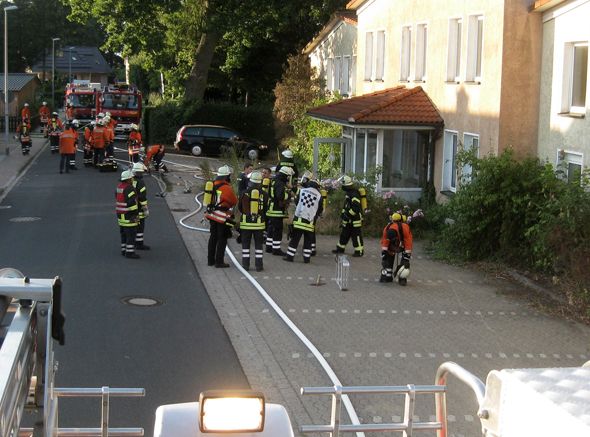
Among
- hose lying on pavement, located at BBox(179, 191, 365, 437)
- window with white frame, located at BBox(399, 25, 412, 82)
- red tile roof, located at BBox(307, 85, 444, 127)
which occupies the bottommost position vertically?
hose lying on pavement, located at BBox(179, 191, 365, 437)

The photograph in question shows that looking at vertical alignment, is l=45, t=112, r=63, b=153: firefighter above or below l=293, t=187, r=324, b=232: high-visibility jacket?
above

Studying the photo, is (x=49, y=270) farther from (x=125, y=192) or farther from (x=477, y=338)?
(x=477, y=338)

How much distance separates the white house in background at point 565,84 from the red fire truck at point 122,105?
2678 cm

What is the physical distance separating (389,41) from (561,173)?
36.8 feet

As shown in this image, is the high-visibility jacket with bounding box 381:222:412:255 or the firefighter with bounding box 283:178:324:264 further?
the firefighter with bounding box 283:178:324:264

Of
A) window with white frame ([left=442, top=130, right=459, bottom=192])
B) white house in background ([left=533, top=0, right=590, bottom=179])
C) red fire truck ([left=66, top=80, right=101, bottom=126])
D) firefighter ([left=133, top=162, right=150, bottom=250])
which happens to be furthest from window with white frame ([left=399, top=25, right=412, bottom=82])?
red fire truck ([left=66, top=80, right=101, bottom=126])

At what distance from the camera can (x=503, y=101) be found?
15.8 meters

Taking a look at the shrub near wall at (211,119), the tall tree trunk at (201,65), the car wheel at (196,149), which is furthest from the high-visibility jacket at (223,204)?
Result: the shrub near wall at (211,119)

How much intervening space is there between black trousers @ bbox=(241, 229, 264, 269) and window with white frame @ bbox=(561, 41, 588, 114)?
665 centimetres

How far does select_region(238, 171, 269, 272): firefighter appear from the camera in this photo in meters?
13.3

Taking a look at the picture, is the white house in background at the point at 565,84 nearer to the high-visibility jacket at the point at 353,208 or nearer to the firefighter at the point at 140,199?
the high-visibility jacket at the point at 353,208

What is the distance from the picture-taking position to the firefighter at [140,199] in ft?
47.6

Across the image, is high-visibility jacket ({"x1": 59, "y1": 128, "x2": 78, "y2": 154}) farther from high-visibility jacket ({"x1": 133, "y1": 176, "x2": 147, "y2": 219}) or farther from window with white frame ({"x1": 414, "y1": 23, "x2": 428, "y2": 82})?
window with white frame ({"x1": 414, "y1": 23, "x2": 428, "y2": 82})

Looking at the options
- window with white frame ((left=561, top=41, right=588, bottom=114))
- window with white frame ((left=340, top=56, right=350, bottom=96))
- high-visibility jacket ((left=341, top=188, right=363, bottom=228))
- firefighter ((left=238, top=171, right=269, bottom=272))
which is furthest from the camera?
window with white frame ((left=340, top=56, right=350, bottom=96))
